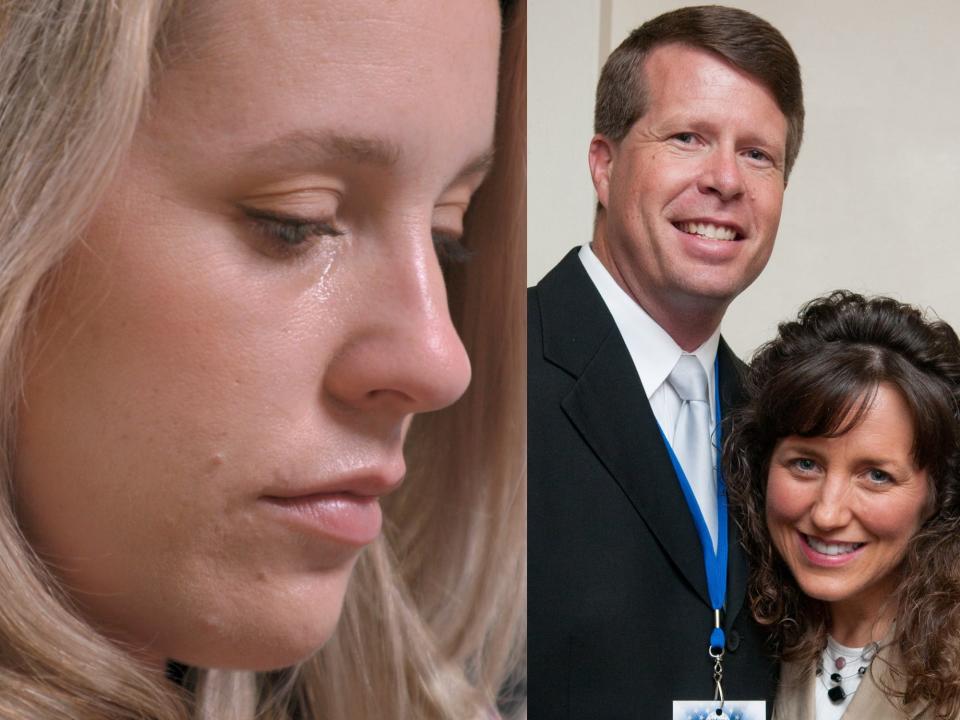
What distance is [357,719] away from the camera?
2.91 ft

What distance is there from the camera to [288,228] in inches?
26.2

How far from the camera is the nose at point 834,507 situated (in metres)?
1.18

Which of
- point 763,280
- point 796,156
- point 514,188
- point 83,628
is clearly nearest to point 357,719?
point 83,628

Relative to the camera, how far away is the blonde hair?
A: 593 millimetres

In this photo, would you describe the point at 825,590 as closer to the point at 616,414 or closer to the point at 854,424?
the point at 854,424

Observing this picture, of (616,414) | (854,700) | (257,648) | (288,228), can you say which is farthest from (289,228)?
(854,700)

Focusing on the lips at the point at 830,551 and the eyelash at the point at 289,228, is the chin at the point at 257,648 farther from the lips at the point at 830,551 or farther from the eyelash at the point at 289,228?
the lips at the point at 830,551

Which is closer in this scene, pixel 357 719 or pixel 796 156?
pixel 357 719

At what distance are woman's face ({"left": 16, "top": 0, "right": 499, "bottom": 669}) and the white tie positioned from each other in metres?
0.53

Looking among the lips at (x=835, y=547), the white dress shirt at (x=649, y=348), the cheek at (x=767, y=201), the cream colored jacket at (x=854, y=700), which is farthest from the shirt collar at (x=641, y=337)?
the cream colored jacket at (x=854, y=700)

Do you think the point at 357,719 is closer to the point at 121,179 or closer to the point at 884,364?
the point at 121,179

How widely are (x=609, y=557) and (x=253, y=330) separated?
64cm

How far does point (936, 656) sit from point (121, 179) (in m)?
0.97

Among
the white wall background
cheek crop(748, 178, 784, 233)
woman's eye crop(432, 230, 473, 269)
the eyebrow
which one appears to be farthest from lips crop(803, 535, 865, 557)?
the eyebrow
